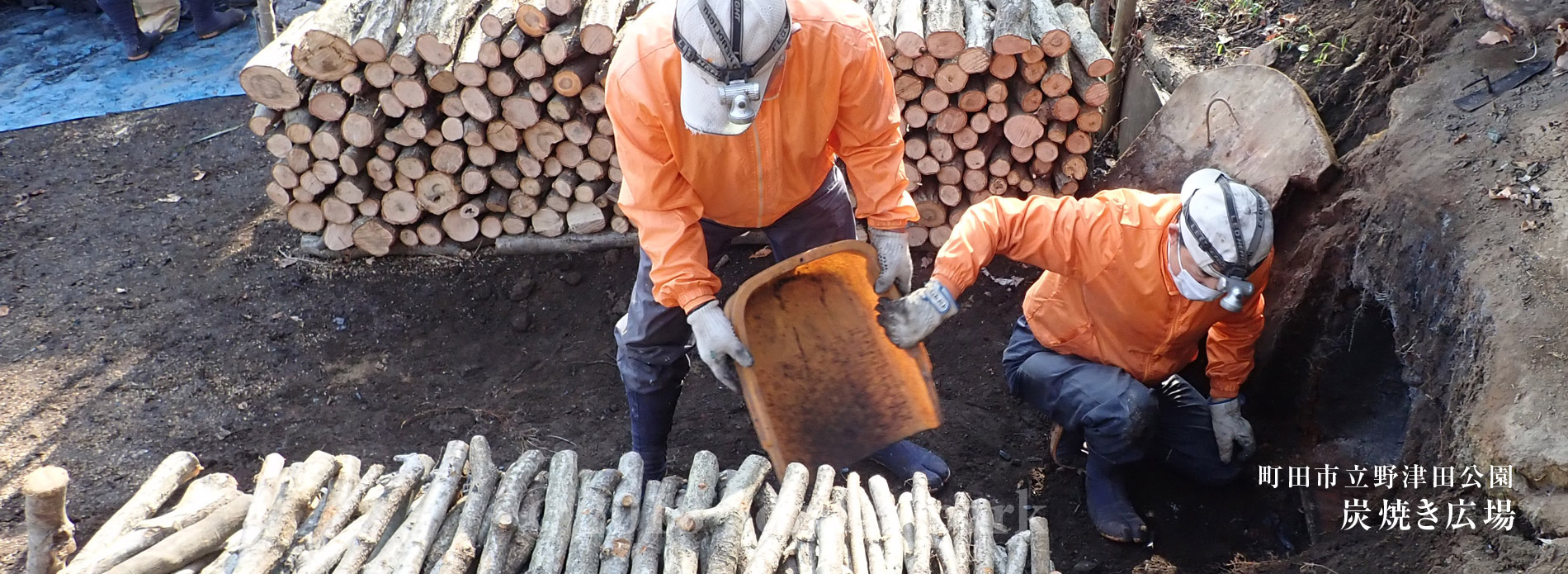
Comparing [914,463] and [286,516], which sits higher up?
[286,516]

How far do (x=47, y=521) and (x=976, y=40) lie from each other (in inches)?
158

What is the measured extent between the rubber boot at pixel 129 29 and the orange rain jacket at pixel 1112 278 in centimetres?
722

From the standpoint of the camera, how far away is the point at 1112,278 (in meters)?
3.61

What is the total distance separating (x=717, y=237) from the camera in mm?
3629

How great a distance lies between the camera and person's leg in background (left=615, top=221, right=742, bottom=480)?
11.7 ft

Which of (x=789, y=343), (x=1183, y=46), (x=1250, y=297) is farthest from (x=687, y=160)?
(x=1183, y=46)

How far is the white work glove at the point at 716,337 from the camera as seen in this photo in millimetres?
3080

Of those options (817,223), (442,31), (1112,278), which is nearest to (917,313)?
(817,223)

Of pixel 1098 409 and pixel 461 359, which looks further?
pixel 461 359

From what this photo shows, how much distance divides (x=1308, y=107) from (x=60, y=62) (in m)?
8.73

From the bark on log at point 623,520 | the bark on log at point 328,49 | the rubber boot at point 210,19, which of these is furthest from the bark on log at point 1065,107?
the rubber boot at point 210,19

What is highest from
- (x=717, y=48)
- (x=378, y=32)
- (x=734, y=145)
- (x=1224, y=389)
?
(x=717, y=48)

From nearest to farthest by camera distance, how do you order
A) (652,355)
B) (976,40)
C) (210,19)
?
1. (652,355)
2. (976,40)
3. (210,19)

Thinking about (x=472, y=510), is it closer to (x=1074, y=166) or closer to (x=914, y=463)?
(x=914, y=463)
